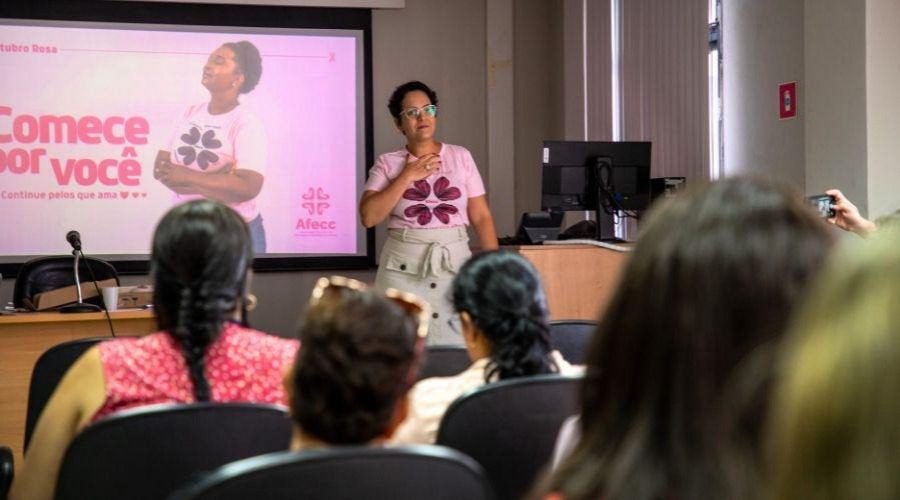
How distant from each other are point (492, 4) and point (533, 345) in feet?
17.3

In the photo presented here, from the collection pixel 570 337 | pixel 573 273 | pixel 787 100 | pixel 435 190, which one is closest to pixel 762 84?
pixel 787 100

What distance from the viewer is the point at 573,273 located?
4.26 metres

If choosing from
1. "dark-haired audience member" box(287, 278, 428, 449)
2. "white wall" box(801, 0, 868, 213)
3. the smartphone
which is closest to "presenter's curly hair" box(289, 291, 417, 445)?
"dark-haired audience member" box(287, 278, 428, 449)

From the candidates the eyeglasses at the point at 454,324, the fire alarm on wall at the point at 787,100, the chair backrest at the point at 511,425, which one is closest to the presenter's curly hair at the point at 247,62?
the eyeglasses at the point at 454,324

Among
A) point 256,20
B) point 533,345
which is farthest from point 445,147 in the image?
point 533,345

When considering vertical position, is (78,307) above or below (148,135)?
below

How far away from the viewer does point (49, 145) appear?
6324mm

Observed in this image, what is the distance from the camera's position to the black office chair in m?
1.09

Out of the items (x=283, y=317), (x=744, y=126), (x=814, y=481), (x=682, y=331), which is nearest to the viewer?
(x=814, y=481)

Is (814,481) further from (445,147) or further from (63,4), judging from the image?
(63,4)

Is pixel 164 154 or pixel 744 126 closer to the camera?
pixel 744 126

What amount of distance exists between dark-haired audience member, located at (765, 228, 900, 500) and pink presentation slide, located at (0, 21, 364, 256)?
6.26m

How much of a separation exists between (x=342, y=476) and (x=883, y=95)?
3.30m

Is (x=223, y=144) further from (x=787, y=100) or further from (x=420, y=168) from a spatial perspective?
(x=787, y=100)
